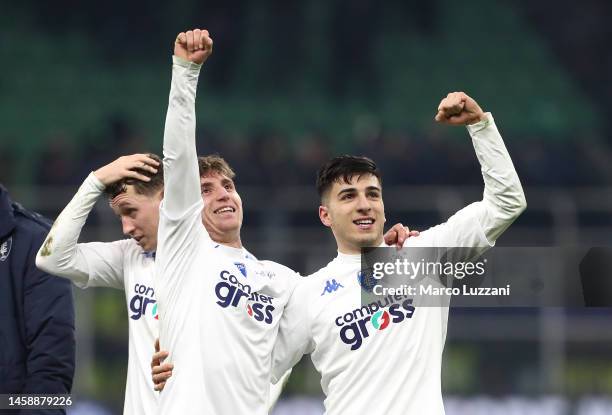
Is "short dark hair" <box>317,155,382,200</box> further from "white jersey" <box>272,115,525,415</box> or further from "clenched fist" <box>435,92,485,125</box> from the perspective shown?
"clenched fist" <box>435,92,485,125</box>

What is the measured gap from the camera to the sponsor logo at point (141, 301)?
5.50 meters

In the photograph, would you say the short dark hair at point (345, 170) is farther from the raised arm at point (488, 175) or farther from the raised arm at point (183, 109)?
the raised arm at point (183, 109)

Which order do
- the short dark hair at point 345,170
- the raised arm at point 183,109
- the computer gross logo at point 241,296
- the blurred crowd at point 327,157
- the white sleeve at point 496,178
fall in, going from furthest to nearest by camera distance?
the blurred crowd at point 327,157, the short dark hair at point 345,170, the computer gross logo at point 241,296, the white sleeve at point 496,178, the raised arm at point 183,109

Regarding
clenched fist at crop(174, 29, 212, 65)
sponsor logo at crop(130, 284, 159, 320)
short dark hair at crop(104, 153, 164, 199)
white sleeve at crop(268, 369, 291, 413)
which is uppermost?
clenched fist at crop(174, 29, 212, 65)

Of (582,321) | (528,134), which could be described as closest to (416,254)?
(582,321)

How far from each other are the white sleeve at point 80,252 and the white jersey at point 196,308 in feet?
1.64

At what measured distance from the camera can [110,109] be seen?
17000 millimetres

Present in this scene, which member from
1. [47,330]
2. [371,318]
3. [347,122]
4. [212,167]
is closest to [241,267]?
[212,167]

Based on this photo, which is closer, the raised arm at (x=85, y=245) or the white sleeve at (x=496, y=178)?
the white sleeve at (x=496, y=178)

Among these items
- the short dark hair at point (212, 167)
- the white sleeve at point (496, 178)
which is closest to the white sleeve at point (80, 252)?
the short dark hair at point (212, 167)

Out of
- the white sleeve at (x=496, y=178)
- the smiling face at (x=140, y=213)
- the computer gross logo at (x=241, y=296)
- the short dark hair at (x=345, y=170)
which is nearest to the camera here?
the white sleeve at (x=496, y=178)

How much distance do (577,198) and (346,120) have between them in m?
4.62

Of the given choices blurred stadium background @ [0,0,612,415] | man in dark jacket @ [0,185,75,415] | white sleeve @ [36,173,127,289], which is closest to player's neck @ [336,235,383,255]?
white sleeve @ [36,173,127,289]

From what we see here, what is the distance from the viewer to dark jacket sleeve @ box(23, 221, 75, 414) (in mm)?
5383
